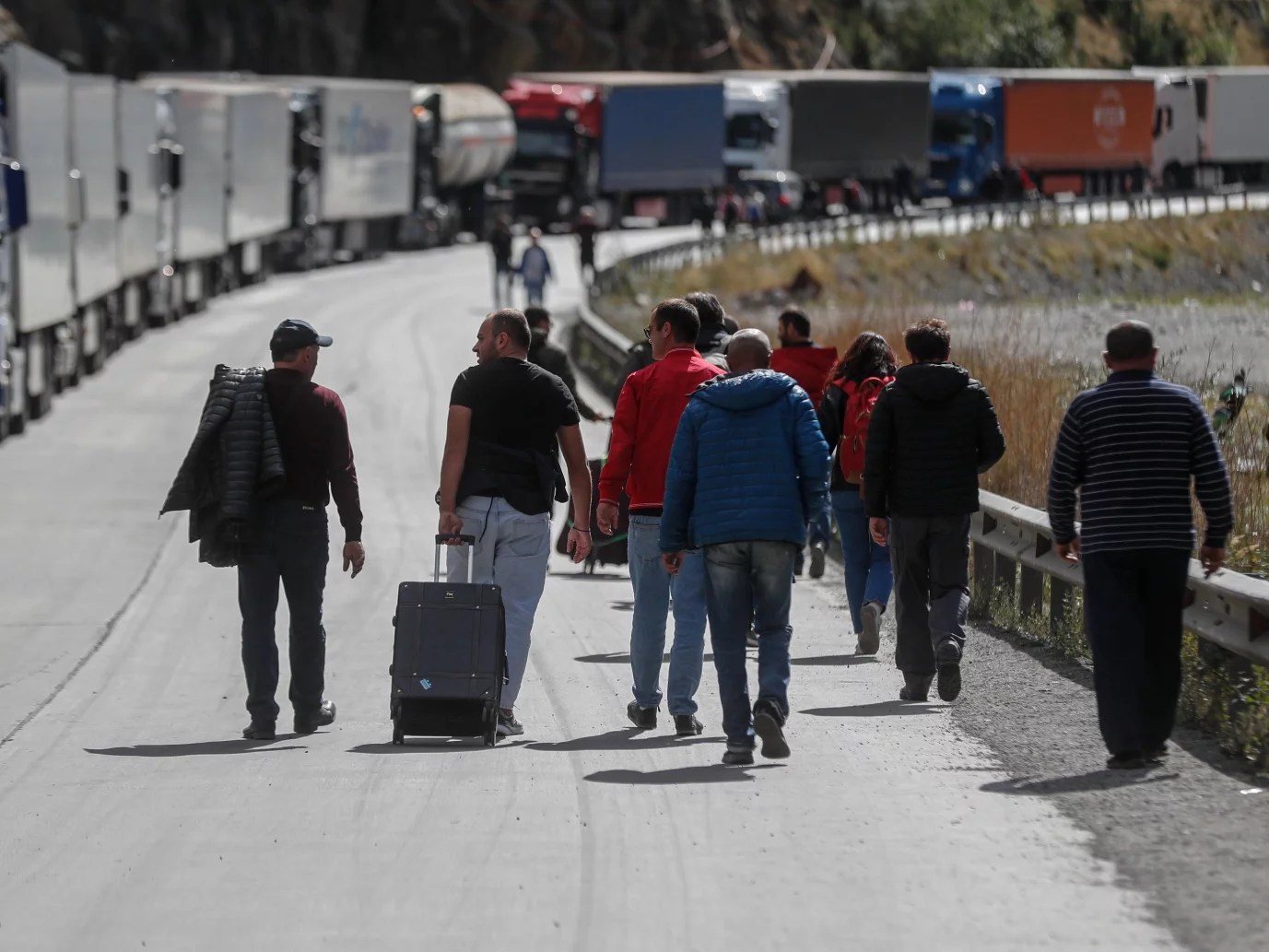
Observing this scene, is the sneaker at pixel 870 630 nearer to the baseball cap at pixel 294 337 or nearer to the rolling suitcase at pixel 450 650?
the rolling suitcase at pixel 450 650

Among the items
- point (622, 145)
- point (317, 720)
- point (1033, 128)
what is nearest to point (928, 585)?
point (317, 720)

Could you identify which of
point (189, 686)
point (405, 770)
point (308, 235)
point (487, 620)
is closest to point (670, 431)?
point (487, 620)

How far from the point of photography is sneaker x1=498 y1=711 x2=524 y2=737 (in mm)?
9703

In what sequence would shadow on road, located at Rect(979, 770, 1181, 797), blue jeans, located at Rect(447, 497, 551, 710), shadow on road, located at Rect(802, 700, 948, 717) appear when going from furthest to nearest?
shadow on road, located at Rect(802, 700, 948, 717) < blue jeans, located at Rect(447, 497, 551, 710) < shadow on road, located at Rect(979, 770, 1181, 797)

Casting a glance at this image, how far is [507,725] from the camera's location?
973 centimetres

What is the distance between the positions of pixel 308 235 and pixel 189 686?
3888 cm

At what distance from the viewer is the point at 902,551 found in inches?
414

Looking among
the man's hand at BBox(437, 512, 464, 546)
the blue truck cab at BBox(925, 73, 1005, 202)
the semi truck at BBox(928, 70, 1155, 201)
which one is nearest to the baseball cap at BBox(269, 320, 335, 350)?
the man's hand at BBox(437, 512, 464, 546)

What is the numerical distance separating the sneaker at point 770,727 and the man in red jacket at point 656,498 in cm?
63

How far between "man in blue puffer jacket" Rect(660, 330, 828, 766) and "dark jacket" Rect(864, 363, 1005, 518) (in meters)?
1.54

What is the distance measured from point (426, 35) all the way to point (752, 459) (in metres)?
75.5

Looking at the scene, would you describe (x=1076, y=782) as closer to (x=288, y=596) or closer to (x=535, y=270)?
(x=288, y=596)

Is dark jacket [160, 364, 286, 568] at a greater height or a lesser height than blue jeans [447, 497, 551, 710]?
greater

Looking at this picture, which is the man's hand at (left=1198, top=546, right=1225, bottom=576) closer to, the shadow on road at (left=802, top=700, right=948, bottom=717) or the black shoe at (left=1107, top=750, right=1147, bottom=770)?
the black shoe at (left=1107, top=750, right=1147, bottom=770)
